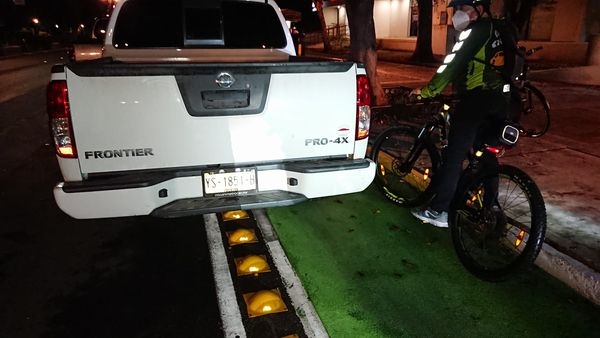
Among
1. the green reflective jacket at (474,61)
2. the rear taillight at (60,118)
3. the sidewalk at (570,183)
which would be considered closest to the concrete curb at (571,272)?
the sidewalk at (570,183)

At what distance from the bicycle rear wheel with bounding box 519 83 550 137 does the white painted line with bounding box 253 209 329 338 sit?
13.8 ft

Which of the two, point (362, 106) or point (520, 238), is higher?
point (362, 106)

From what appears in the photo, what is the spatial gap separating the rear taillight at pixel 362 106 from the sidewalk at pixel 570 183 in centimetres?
174

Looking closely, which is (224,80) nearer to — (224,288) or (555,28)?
(224,288)

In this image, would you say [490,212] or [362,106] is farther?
[362,106]

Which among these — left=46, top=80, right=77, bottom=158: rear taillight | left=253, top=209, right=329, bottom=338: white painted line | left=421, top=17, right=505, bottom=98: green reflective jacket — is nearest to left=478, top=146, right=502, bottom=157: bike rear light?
left=421, top=17, right=505, bottom=98: green reflective jacket

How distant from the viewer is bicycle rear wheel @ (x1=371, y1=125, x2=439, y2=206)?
4559 millimetres

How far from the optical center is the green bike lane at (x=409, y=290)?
9.55ft

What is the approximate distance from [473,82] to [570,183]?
2.26 metres

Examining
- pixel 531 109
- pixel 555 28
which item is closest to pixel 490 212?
pixel 531 109

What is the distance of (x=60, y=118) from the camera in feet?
9.99

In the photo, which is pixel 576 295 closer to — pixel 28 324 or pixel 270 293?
pixel 270 293

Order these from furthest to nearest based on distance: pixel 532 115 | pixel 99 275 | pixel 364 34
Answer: pixel 364 34 < pixel 532 115 < pixel 99 275

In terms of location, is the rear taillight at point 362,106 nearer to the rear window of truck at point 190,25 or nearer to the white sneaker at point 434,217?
the white sneaker at point 434,217
